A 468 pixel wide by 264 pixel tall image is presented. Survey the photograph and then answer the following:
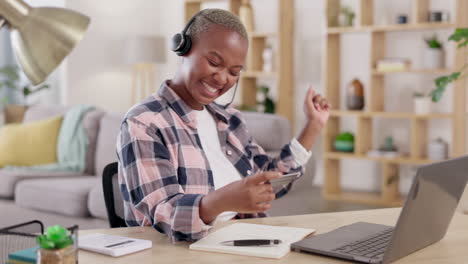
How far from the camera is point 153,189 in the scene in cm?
165

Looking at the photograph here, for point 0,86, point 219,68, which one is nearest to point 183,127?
point 219,68

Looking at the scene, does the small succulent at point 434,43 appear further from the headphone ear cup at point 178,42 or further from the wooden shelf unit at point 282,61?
the headphone ear cup at point 178,42

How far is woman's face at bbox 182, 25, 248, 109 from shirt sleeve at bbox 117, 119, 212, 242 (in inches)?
7.6

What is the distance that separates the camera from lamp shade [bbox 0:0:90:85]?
98cm

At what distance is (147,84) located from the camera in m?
7.59

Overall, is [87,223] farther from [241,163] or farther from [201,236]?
[201,236]

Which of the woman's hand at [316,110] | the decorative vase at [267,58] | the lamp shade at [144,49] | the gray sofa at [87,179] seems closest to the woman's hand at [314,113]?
the woman's hand at [316,110]

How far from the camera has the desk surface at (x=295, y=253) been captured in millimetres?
1410

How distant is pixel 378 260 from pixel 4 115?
4.82 meters

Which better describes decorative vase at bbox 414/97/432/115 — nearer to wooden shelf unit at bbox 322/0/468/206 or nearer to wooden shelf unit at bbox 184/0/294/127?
wooden shelf unit at bbox 322/0/468/206

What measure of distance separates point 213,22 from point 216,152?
0.39 meters

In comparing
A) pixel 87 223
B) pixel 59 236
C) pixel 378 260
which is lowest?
pixel 87 223

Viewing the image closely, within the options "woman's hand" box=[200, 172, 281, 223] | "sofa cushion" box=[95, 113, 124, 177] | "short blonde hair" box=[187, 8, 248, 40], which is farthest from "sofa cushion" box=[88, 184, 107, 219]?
"woman's hand" box=[200, 172, 281, 223]

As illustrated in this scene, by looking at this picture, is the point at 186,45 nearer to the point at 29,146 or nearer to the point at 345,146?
the point at 29,146
